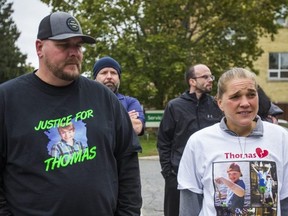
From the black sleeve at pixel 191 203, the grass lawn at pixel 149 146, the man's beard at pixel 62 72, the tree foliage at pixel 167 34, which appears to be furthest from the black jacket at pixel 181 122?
the tree foliage at pixel 167 34

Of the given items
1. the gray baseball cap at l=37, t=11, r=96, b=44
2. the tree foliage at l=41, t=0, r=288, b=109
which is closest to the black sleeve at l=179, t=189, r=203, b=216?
the gray baseball cap at l=37, t=11, r=96, b=44

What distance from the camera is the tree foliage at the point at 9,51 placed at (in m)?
48.4

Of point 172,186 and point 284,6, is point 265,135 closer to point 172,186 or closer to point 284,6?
point 172,186

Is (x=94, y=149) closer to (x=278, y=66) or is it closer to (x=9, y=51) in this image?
(x=278, y=66)

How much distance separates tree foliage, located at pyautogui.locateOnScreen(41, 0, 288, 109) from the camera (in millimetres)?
24375

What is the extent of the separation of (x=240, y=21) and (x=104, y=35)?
6762mm

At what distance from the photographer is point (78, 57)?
2783mm

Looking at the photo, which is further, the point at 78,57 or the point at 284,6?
the point at 284,6

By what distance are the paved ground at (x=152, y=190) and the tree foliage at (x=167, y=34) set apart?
27.7ft

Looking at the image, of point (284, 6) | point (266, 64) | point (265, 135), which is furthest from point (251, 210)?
point (266, 64)

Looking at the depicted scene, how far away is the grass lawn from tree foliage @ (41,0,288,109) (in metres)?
1.90

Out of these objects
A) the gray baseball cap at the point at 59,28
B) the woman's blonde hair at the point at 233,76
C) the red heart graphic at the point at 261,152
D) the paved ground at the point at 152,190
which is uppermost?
the gray baseball cap at the point at 59,28

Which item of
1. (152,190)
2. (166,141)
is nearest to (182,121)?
(166,141)

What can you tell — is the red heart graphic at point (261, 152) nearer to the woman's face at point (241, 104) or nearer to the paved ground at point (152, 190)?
the woman's face at point (241, 104)
